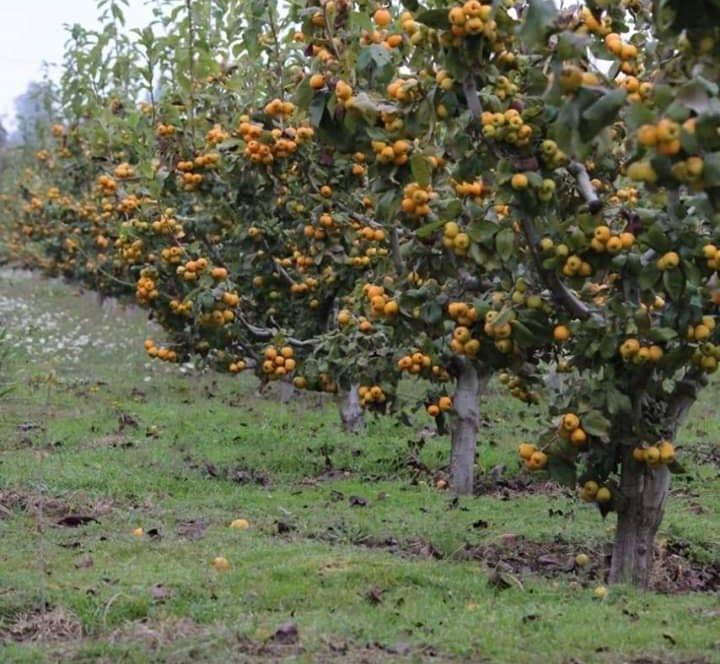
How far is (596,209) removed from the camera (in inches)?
219

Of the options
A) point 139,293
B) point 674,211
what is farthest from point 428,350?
point 139,293

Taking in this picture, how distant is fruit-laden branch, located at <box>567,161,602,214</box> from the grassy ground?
6.02 ft

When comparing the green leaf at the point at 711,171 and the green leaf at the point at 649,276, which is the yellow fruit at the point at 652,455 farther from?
the green leaf at the point at 711,171

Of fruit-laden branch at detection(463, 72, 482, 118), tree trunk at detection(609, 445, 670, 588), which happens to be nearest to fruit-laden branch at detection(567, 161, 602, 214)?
fruit-laden branch at detection(463, 72, 482, 118)

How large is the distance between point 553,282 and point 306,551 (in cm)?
218

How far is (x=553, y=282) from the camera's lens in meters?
5.68

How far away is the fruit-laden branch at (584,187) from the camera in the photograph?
18.3ft

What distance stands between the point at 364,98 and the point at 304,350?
4427 mm

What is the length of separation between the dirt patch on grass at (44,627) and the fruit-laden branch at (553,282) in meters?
2.61

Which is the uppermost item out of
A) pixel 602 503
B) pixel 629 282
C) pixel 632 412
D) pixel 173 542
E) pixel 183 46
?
pixel 183 46

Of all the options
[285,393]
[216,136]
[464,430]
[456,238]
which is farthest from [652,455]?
[285,393]

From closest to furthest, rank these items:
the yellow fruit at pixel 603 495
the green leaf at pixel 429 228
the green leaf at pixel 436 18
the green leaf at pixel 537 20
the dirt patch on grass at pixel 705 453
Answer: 1. the green leaf at pixel 537 20
2. the green leaf at pixel 436 18
3. the green leaf at pixel 429 228
4. the yellow fruit at pixel 603 495
5. the dirt patch on grass at pixel 705 453

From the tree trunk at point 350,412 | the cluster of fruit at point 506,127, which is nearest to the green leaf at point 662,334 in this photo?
the cluster of fruit at point 506,127

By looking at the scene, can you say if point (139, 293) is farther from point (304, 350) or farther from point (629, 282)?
point (629, 282)
